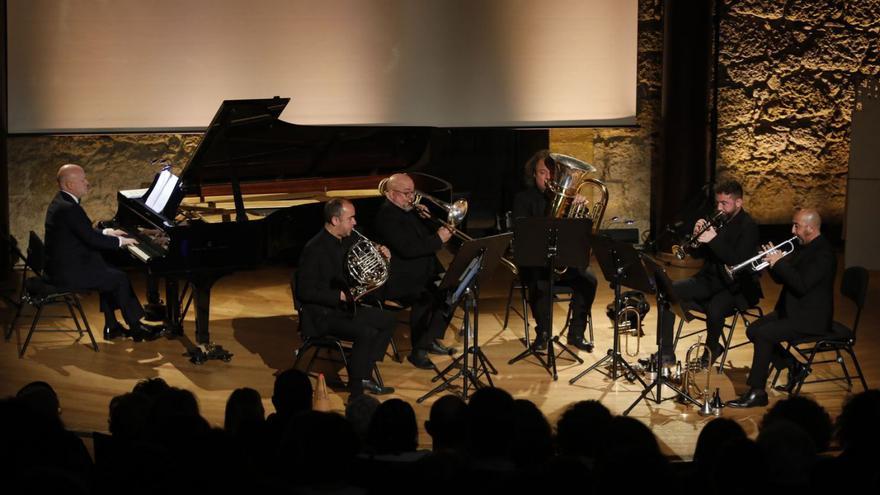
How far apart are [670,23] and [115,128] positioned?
5.94 m

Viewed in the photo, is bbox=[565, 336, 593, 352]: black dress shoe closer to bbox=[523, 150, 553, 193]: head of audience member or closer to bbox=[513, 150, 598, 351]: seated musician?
bbox=[513, 150, 598, 351]: seated musician

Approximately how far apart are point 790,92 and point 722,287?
5.21 m

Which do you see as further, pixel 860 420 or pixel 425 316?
pixel 425 316

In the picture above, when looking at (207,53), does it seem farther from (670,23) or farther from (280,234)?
(670,23)

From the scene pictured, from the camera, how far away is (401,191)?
25.0 ft

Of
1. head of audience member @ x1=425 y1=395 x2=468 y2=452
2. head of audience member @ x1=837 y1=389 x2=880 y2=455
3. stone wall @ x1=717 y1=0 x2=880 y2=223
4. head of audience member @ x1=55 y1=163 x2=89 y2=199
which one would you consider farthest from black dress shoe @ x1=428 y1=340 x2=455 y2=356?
stone wall @ x1=717 y1=0 x2=880 y2=223

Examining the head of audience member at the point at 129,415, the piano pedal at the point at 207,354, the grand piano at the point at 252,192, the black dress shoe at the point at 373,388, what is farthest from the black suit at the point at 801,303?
the head of audience member at the point at 129,415

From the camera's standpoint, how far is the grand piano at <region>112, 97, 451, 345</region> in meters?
7.55

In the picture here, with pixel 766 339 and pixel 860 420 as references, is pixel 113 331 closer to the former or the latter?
pixel 766 339

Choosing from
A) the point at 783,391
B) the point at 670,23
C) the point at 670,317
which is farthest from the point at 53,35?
the point at 783,391

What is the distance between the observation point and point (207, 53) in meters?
11.1

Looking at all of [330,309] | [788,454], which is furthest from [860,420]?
[330,309]

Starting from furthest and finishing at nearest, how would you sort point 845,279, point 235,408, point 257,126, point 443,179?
point 443,179
point 257,126
point 845,279
point 235,408

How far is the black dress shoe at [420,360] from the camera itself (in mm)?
7547
